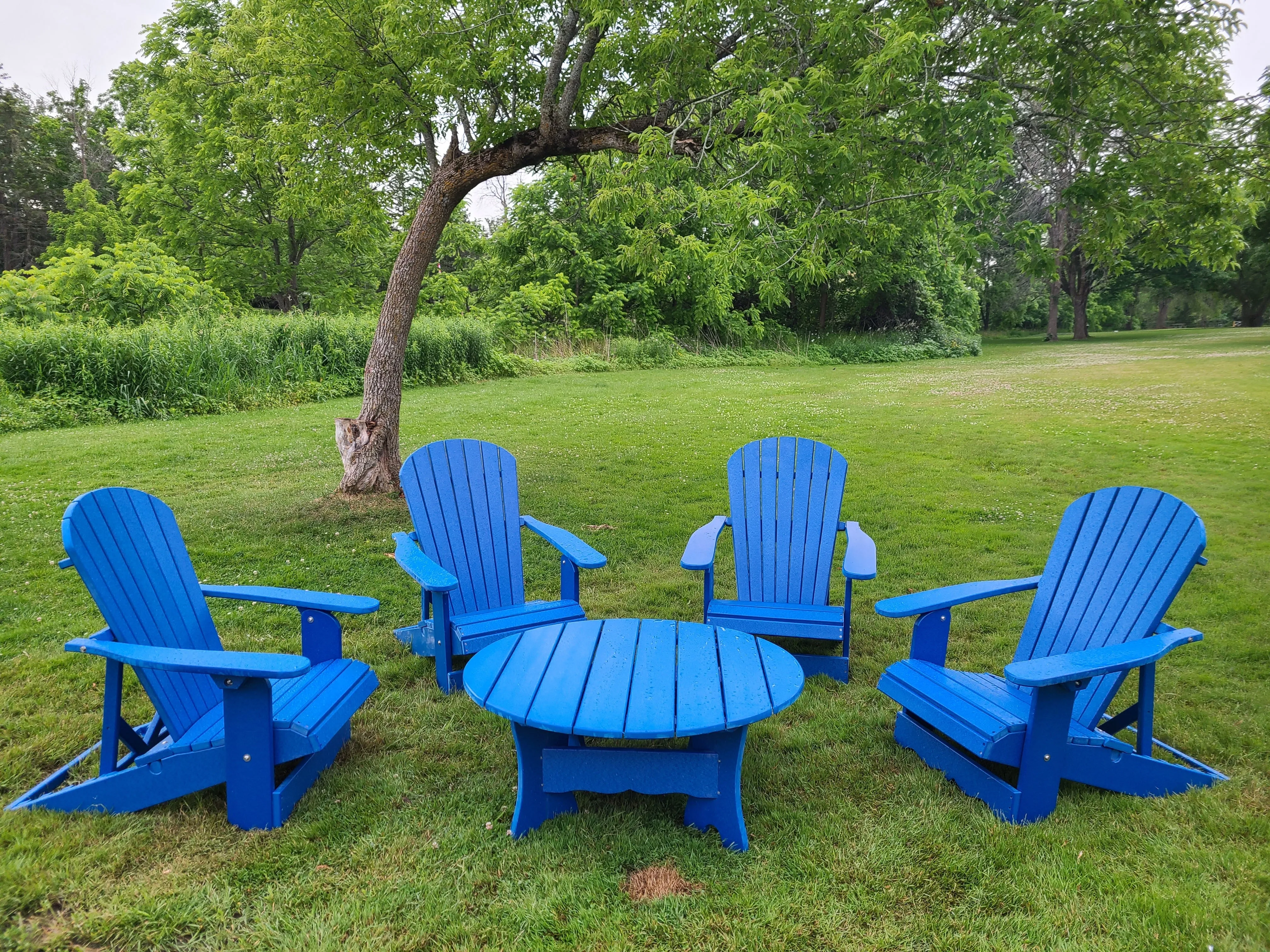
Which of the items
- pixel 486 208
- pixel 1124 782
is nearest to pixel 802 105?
pixel 1124 782

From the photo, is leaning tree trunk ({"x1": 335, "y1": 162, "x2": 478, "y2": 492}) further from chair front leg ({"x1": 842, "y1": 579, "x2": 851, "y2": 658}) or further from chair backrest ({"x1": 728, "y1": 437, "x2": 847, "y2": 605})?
chair front leg ({"x1": 842, "y1": 579, "x2": 851, "y2": 658})

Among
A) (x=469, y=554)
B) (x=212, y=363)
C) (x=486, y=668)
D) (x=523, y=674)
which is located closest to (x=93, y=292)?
(x=212, y=363)

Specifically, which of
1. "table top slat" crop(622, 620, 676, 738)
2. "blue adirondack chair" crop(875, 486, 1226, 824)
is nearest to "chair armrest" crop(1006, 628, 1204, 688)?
"blue adirondack chair" crop(875, 486, 1226, 824)

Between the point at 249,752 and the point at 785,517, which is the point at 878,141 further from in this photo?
the point at 249,752

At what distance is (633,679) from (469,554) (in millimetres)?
1505

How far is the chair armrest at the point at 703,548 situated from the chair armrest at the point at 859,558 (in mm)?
595

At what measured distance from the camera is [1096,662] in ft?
6.98

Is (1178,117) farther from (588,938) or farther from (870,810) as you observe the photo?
(588,938)

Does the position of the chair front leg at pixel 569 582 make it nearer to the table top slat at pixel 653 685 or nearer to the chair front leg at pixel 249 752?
the table top slat at pixel 653 685

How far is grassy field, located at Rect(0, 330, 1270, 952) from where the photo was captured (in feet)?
5.99

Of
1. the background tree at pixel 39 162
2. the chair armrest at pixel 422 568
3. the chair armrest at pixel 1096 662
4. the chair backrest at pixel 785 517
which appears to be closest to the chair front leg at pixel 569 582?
the chair armrest at pixel 422 568

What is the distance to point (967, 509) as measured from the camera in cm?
596

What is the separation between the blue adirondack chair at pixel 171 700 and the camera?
201cm

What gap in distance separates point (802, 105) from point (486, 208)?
27.5 meters
